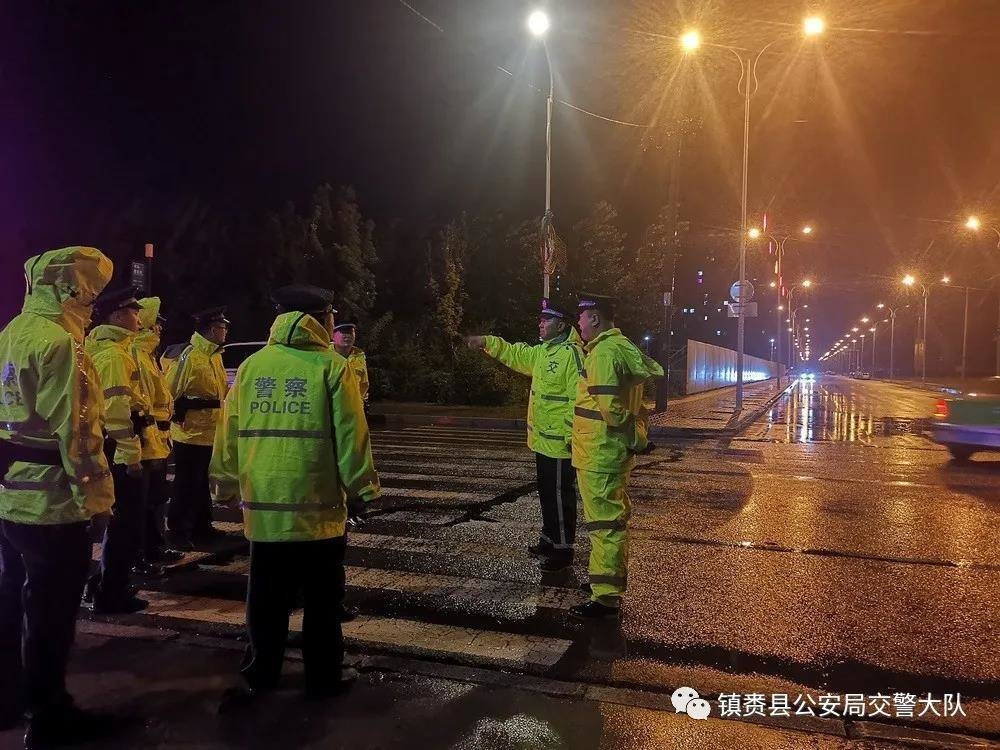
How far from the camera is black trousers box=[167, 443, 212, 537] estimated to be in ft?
20.6

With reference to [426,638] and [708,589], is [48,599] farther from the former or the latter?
[708,589]

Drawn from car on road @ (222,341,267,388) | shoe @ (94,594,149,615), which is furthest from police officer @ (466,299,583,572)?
car on road @ (222,341,267,388)

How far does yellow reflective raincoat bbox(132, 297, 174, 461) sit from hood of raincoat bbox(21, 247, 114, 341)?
181cm

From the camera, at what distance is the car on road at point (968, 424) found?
39.7 ft

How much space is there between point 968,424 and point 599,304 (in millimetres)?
10331

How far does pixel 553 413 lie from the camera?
5.91 m

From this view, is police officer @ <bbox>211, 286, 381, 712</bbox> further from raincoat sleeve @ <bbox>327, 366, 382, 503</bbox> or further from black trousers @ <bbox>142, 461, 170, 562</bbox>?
black trousers @ <bbox>142, 461, 170, 562</bbox>

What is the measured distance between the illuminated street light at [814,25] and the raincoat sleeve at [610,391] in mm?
→ 17623

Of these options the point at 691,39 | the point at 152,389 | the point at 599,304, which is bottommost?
the point at 152,389

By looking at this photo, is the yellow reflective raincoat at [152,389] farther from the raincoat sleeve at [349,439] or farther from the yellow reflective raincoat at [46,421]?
the raincoat sleeve at [349,439]

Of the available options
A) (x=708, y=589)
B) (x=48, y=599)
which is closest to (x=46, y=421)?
(x=48, y=599)

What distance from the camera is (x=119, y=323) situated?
4.95 m

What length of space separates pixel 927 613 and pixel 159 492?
18.9 ft

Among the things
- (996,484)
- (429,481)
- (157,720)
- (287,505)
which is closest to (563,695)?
(287,505)
